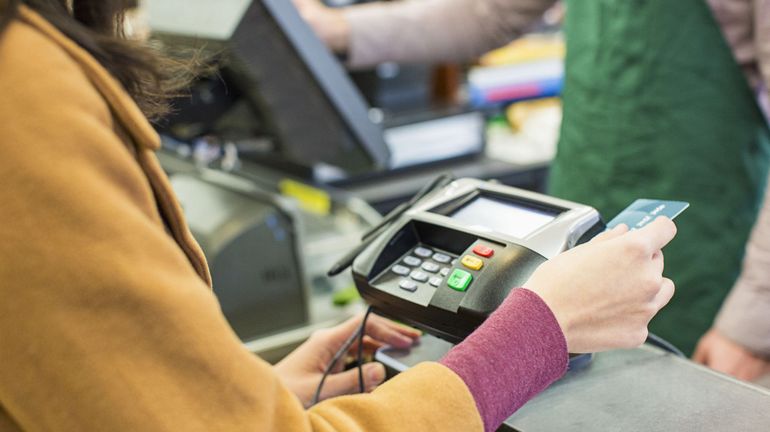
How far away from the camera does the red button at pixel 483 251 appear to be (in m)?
0.77

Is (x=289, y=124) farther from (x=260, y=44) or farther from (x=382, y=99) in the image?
(x=382, y=99)

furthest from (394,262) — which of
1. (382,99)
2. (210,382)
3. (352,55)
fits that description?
(382,99)

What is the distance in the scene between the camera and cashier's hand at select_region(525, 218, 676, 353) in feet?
2.25

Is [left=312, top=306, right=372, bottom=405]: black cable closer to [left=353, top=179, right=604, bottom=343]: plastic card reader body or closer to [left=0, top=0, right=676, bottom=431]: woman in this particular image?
[left=353, top=179, right=604, bottom=343]: plastic card reader body

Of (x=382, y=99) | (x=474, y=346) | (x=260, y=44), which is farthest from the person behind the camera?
(x=382, y=99)

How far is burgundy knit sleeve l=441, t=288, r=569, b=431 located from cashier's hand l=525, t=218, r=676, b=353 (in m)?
0.01

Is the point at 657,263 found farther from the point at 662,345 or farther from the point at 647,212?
the point at 662,345

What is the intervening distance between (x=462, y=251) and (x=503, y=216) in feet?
0.19

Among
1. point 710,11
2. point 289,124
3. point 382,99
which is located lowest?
point 382,99

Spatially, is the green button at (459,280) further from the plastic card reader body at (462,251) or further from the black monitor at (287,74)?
the black monitor at (287,74)

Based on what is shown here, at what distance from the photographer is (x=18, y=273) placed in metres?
0.52

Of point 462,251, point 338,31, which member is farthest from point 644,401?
point 338,31

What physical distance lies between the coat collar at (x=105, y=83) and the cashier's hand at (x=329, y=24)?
103cm

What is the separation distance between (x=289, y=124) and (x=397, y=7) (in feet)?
1.53
